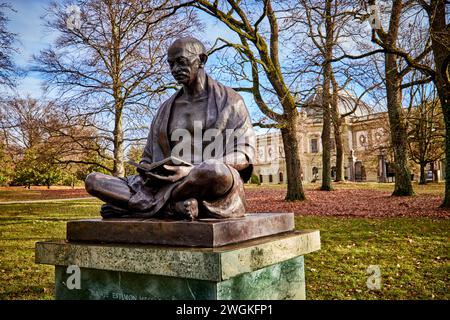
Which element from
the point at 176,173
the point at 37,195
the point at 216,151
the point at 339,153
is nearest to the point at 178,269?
the point at 176,173

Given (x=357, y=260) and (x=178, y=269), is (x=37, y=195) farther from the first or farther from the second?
(x=178, y=269)

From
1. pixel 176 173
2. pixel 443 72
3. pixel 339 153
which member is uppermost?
pixel 443 72

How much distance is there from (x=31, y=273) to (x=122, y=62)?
34.5 feet

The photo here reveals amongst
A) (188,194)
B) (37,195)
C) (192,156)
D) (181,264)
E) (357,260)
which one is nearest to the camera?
(181,264)

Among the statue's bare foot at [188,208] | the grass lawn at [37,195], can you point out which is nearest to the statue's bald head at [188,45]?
the statue's bare foot at [188,208]

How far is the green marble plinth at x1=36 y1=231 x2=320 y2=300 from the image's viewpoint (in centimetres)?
267

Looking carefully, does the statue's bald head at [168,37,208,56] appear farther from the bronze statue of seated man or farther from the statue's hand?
the statue's hand

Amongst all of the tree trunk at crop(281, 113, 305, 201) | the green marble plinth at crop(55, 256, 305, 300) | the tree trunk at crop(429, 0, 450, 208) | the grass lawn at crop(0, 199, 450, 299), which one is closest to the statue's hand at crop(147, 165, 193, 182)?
the green marble plinth at crop(55, 256, 305, 300)

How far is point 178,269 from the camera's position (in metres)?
2.72

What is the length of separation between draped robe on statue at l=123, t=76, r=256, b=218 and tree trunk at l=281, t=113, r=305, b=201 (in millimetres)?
10937

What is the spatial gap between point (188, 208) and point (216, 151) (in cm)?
82

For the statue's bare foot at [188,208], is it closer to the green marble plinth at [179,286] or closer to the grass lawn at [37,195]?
the green marble plinth at [179,286]

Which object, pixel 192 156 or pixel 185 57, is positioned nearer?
pixel 185 57
